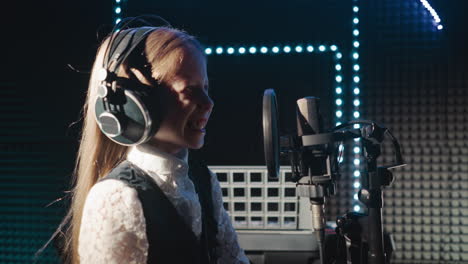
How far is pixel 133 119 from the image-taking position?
2.77 feet

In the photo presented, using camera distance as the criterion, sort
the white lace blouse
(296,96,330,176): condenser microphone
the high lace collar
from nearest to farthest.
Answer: the white lace blouse
the high lace collar
(296,96,330,176): condenser microphone

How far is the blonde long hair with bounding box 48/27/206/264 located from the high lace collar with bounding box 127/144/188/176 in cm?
11

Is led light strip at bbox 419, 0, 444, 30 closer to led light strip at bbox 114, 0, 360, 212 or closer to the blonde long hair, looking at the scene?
led light strip at bbox 114, 0, 360, 212

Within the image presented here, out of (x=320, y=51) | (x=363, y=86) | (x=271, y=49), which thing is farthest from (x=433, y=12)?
(x=271, y=49)

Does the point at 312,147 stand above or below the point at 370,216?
above

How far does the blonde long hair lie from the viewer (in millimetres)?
922

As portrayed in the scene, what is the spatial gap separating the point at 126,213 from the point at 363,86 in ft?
5.83

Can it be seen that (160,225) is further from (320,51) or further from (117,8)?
(117,8)

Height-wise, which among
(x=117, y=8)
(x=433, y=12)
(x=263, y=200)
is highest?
(x=117, y=8)

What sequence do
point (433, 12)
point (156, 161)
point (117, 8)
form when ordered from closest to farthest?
point (156, 161) → point (433, 12) → point (117, 8)

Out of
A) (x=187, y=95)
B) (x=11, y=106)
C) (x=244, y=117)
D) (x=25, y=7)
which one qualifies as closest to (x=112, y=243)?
(x=187, y=95)

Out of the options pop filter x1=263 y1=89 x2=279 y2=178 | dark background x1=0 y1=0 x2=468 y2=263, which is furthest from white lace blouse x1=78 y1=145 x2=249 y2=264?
dark background x1=0 y1=0 x2=468 y2=263

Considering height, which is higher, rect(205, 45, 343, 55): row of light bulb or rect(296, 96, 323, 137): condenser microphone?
rect(205, 45, 343, 55): row of light bulb

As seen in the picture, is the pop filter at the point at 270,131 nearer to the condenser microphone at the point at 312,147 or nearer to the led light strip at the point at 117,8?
the condenser microphone at the point at 312,147
